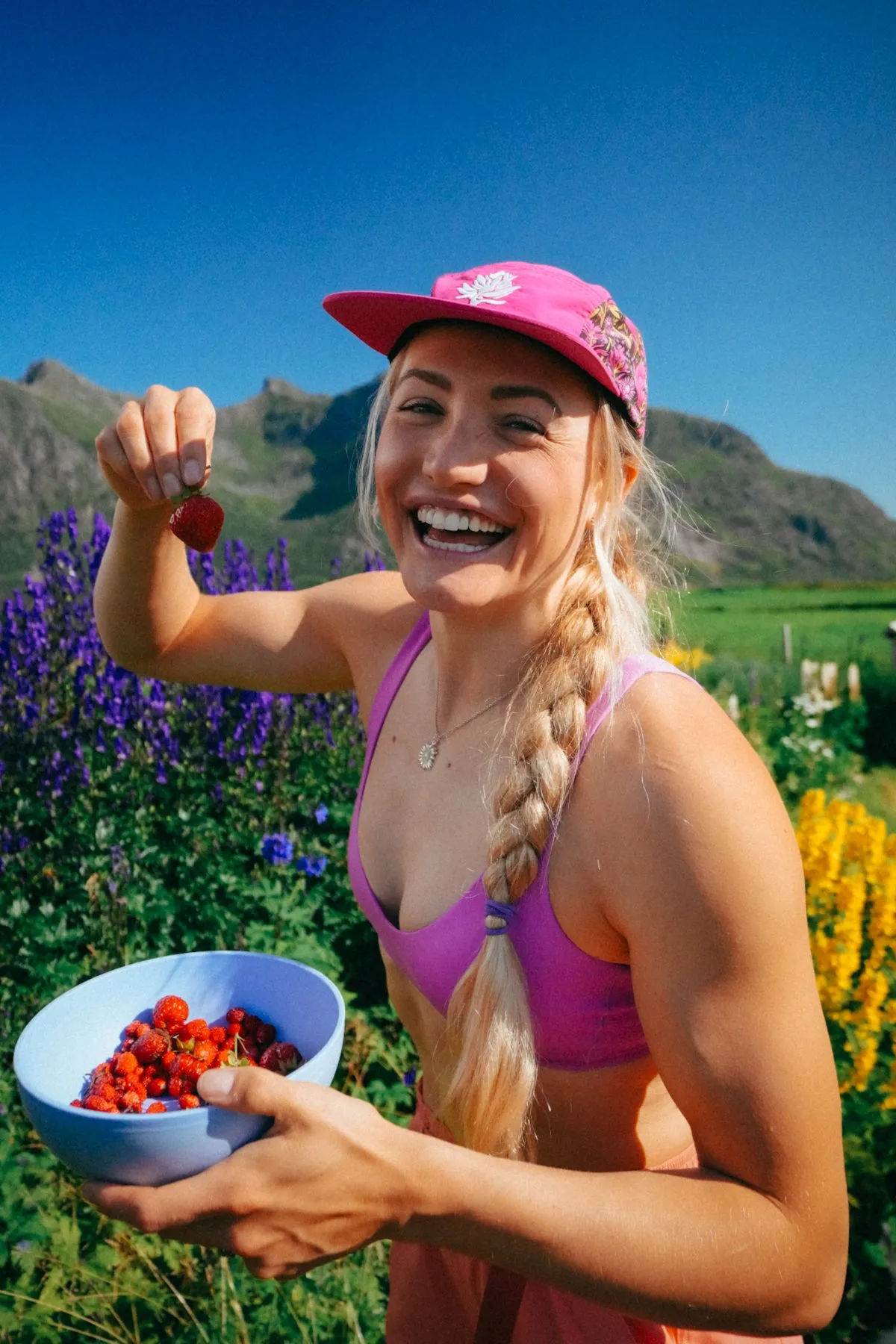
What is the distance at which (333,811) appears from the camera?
11.9 feet

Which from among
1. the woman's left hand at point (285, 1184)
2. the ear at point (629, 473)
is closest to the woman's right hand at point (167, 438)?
the ear at point (629, 473)

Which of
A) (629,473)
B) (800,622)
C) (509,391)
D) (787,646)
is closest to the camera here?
(509,391)

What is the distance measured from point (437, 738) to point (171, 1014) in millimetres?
598

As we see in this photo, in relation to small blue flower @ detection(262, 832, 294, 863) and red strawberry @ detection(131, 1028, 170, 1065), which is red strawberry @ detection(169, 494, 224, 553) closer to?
red strawberry @ detection(131, 1028, 170, 1065)

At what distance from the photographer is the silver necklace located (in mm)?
1475

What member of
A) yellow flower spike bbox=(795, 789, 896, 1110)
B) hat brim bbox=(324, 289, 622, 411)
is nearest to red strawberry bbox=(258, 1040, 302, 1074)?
hat brim bbox=(324, 289, 622, 411)

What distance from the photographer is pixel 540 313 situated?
1.15 meters

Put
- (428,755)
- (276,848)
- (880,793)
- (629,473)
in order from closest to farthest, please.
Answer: (629,473)
(428,755)
(276,848)
(880,793)

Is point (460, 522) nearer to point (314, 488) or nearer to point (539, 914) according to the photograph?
point (539, 914)

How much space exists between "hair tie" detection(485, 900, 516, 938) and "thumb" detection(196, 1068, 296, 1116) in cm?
32

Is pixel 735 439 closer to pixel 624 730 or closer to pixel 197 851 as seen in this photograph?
pixel 197 851

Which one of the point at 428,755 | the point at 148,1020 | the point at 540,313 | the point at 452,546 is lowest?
the point at 148,1020

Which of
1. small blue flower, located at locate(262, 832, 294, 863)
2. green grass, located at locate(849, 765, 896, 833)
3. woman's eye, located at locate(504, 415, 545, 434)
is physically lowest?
green grass, located at locate(849, 765, 896, 833)

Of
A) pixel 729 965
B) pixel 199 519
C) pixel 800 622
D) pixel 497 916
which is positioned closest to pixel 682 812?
pixel 729 965
